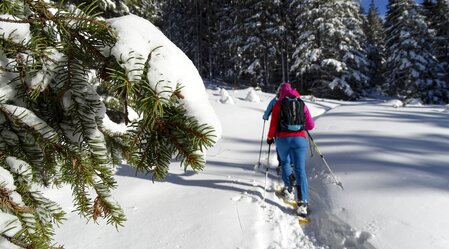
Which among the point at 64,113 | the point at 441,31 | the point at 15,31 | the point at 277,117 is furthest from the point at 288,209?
the point at 441,31

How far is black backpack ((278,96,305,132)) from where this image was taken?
4.97 meters

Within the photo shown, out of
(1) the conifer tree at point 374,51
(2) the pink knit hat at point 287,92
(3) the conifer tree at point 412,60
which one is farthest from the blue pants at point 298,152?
(1) the conifer tree at point 374,51

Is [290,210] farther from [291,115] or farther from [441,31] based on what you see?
[441,31]

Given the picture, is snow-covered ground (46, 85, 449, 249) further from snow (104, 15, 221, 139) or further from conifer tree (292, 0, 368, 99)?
conifer tree (292, 0, 368, 99)

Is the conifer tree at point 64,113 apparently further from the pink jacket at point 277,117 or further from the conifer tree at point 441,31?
the conifer tree at point 441,31

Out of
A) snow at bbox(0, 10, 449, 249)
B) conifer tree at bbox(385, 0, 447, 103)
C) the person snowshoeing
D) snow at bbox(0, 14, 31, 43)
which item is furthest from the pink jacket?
conifer tree at bbox(385, 0, 447, 103)

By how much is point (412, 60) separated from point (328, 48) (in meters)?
7.50

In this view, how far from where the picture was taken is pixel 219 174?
660cm

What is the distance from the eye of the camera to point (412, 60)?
2927 cm

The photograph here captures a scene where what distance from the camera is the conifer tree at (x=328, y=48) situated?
29.0 m

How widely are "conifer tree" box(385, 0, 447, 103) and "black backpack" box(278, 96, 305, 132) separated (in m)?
27.3

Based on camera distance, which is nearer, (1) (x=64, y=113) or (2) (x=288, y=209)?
(1) (x=64, y=113)

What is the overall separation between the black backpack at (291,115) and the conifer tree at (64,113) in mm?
3970

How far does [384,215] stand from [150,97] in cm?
407
